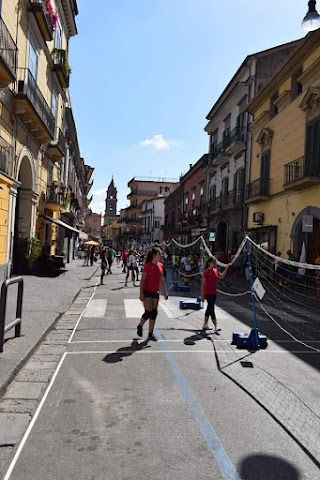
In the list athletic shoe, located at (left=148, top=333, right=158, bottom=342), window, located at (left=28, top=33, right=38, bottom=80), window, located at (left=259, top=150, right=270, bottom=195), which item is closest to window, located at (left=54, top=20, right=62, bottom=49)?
window, located at (left=28, top=33, right=38, bottom=80)

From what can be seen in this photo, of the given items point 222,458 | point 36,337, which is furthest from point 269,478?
point 36,337

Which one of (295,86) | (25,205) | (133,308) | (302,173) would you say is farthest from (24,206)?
(295,86)

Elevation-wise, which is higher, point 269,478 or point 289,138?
point 289,138

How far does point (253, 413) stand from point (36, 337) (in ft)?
12.9

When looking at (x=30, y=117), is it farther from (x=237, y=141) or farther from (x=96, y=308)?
(x=237, y=141)

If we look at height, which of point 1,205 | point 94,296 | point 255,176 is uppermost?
point 255,176

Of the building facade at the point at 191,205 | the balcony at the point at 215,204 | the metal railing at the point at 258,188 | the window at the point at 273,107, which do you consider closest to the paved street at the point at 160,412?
the metal railing at the point at 258,188

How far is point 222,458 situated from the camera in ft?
10.4

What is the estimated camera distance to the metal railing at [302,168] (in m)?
16.5

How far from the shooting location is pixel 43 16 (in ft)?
54.3

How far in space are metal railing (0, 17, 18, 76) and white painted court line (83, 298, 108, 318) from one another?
8016 millimetres

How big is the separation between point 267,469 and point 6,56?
46.5 feet

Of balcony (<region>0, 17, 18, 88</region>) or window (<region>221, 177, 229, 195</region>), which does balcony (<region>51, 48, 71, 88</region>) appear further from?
window (<region>221, 177, 229, 195</region>)

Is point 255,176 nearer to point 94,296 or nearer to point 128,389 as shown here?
point 94,296
